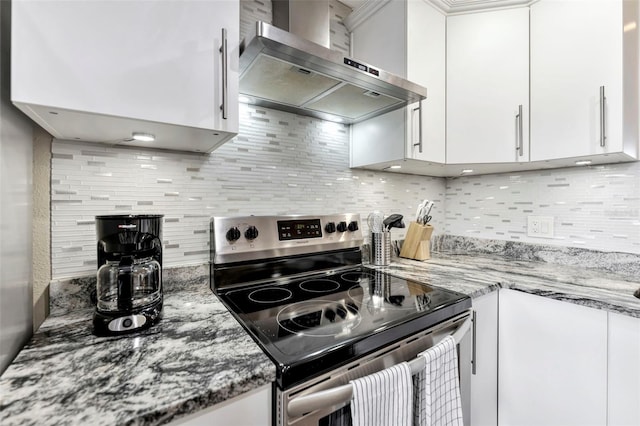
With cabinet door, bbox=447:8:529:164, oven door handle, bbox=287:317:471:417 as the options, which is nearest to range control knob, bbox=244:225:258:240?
oven door handle, bbox=287:317:471:417

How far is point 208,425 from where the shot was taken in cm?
53

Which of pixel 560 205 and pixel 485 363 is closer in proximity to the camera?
pixel 485 363

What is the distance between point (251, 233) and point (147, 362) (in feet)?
2.05

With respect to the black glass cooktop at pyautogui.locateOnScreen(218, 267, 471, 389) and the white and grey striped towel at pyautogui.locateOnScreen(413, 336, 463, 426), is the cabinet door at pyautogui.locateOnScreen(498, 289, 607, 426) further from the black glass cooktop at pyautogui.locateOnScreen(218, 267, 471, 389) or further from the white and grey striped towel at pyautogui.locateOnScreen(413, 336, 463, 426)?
the white and grey striped towel at pyautogui.locateOnScreen(413, 336, 463, 426)

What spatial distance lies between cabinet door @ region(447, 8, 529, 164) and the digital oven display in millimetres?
810

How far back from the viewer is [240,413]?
1.86ft

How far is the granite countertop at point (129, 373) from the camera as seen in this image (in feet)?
1.53

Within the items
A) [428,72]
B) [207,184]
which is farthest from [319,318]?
[428,72]

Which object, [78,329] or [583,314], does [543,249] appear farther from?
[78,329]

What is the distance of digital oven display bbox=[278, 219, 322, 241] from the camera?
128cm

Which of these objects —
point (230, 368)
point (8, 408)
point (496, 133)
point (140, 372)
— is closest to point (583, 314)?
point (496, 133)

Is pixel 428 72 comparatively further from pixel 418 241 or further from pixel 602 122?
pixel 418 241

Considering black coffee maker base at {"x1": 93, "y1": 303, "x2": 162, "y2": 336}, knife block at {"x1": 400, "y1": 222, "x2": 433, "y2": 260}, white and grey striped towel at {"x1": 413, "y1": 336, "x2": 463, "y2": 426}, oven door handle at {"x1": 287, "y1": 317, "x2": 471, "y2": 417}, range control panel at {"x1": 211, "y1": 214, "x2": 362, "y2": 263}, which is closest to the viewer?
oven door handle at {"x1": 287, "y1": 317, "x2": 471, "y2": 417}

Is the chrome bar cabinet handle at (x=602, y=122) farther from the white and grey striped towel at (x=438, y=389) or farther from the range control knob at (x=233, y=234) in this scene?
the range control knob at (x=233, y=234)
